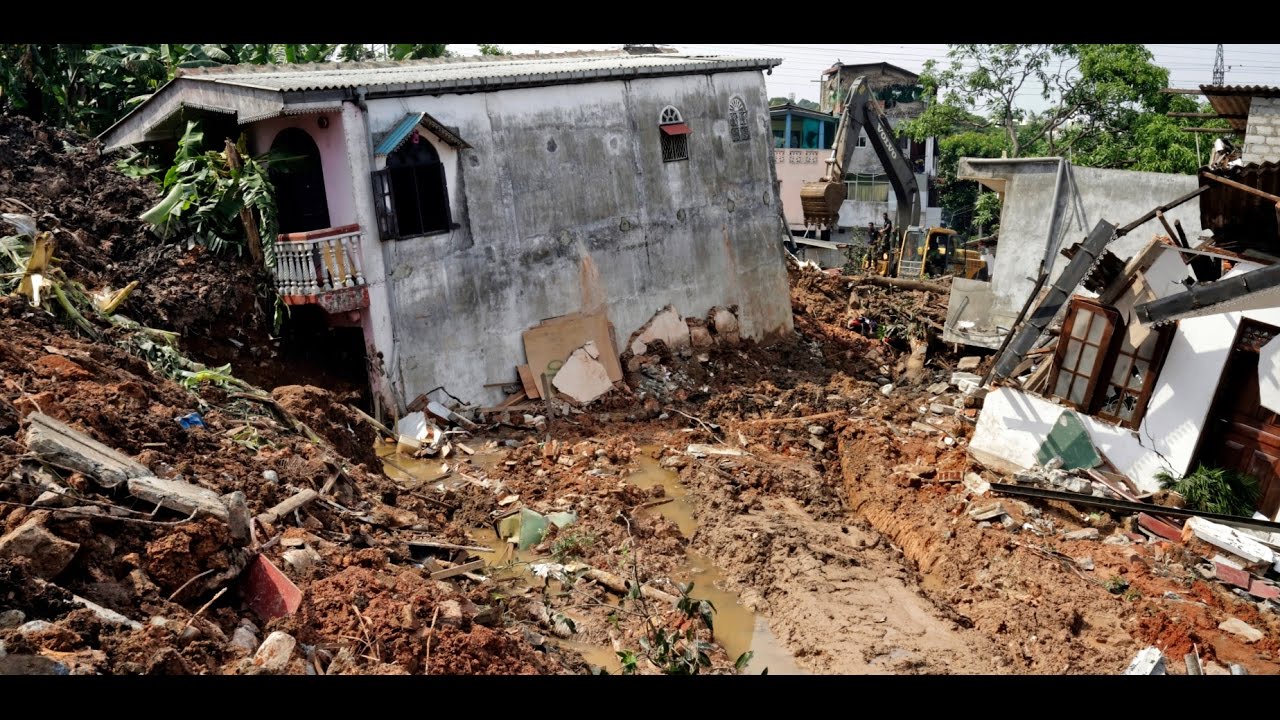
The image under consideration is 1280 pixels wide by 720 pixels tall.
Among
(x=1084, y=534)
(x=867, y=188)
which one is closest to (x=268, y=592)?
(x=1084, y=534)

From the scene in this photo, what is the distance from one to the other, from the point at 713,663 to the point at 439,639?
2627 millimetres

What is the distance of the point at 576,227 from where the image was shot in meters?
16.7

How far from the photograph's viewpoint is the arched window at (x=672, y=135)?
1805cm

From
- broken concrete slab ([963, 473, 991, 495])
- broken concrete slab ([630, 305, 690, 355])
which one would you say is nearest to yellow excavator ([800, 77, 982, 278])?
broken concrete slab ([630, 305, 690, 355])

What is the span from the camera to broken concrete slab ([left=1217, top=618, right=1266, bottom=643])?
29.1 ft

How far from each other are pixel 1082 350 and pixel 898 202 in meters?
13.0

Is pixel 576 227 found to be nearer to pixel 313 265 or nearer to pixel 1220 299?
pixel 313 265

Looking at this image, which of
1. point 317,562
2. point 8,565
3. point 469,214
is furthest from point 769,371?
point 8,565

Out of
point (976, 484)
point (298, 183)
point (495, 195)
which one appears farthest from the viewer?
point (495, 195)

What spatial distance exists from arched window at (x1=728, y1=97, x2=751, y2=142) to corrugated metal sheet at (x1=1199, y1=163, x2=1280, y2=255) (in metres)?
9.74

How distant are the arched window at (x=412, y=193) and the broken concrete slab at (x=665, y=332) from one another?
4.39m

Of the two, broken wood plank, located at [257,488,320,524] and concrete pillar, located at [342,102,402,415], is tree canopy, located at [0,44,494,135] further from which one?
broken wood plank, located at [257,488,320,524]

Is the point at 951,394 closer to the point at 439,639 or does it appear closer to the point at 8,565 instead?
the point at 439,639

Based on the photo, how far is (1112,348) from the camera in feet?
38.0
